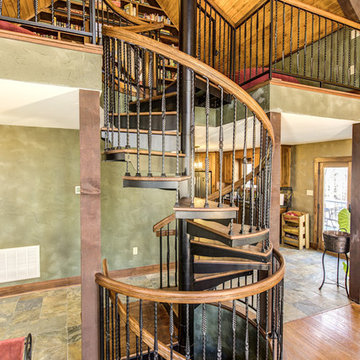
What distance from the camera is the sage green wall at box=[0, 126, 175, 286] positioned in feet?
11.2

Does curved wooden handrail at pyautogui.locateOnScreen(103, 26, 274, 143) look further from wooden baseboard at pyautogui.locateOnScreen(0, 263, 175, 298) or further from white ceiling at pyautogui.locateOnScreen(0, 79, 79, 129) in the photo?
wooden baseboard at pyautogui.locateOnScreen(0, 263, 175, 298)

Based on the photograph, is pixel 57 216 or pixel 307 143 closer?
pixel 57 216

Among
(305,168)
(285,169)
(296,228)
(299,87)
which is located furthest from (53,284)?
(305,168)

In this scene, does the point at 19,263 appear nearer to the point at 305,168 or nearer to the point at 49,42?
the point at 49,42

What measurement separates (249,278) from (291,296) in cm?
68

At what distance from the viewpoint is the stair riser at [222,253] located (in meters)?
2.07

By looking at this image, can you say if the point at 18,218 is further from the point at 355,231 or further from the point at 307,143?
the point at 307,143

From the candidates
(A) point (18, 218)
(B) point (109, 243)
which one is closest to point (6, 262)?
(A) point (18, 218)

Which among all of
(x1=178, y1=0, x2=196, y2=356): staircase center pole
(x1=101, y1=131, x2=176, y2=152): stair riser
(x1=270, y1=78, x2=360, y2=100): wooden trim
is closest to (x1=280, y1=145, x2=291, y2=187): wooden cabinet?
(x1=270, y1=78, x2=360, y2=100): wooden trim

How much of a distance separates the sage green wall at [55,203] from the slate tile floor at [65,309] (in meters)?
0.39

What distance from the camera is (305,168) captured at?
5.56 m

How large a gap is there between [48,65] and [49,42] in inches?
6.2

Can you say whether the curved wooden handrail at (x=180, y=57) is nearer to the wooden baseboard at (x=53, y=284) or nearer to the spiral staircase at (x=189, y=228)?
the spiral staircase at (x=189, y=228)

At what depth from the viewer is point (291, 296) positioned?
134 inches
